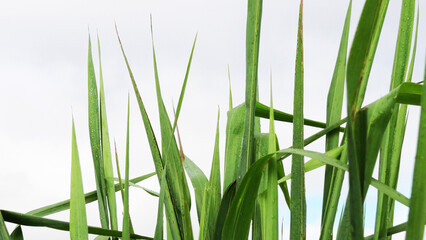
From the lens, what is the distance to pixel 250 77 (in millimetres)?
590

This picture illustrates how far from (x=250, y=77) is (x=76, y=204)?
291 millimetres

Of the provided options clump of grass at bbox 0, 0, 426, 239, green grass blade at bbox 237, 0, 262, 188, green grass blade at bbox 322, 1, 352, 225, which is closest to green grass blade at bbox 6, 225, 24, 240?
clump of grass at bbox 0, 0, 426, 239

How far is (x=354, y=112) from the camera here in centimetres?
36

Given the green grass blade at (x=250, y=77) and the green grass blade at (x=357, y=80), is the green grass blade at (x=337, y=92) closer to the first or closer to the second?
the green grass blade at (x=250, y=77)

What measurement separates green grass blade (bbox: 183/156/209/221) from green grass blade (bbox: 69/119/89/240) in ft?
0.53

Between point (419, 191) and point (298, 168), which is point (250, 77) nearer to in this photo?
point (298, 168)

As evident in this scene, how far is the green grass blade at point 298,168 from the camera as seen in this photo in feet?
1.85

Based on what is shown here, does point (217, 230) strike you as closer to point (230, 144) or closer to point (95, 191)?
point (230, 144)

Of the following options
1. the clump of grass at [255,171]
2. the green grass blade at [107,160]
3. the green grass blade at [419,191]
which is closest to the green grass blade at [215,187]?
the clump of grass at [255,171]

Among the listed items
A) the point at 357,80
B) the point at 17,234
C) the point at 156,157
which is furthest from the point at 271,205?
the point at 17,234

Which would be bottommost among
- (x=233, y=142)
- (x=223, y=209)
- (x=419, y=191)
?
(x=419, y=191)

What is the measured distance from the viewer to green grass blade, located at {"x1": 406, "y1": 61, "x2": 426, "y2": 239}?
12.3 inches

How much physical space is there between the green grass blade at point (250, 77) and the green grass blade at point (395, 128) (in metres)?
0.21

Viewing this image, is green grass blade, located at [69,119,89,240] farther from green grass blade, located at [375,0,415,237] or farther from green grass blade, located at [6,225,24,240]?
green grass blade, located at [375,0,415,237]
